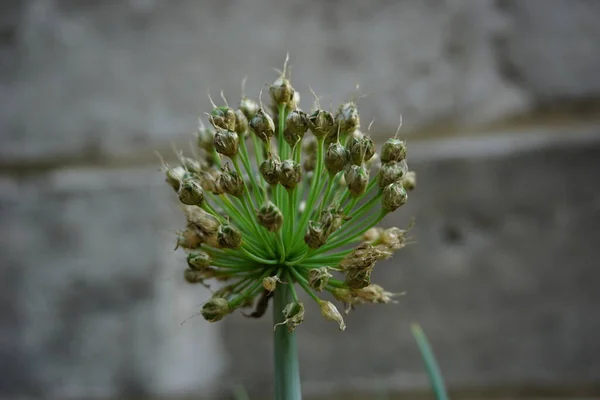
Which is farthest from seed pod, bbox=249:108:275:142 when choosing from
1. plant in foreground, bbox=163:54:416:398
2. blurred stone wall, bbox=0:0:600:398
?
blurred stone wall, bbox=0:0:600:398

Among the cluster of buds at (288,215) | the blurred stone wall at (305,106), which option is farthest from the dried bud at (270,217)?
the blurred stone wall at (305,106)

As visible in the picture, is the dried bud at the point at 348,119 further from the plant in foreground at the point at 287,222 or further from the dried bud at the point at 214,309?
the dried bud at the point at 214,309

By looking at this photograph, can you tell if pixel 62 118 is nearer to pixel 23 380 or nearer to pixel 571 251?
pixel 23 380

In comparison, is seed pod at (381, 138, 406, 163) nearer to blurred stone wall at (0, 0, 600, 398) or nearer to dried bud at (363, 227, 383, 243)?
dried bud at (363, 227, 383, 243)

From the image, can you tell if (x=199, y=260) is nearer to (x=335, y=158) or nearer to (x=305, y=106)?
(x=335, y=158)

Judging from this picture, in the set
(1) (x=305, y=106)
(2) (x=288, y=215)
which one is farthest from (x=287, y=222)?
(1) (x=305, y=106)
